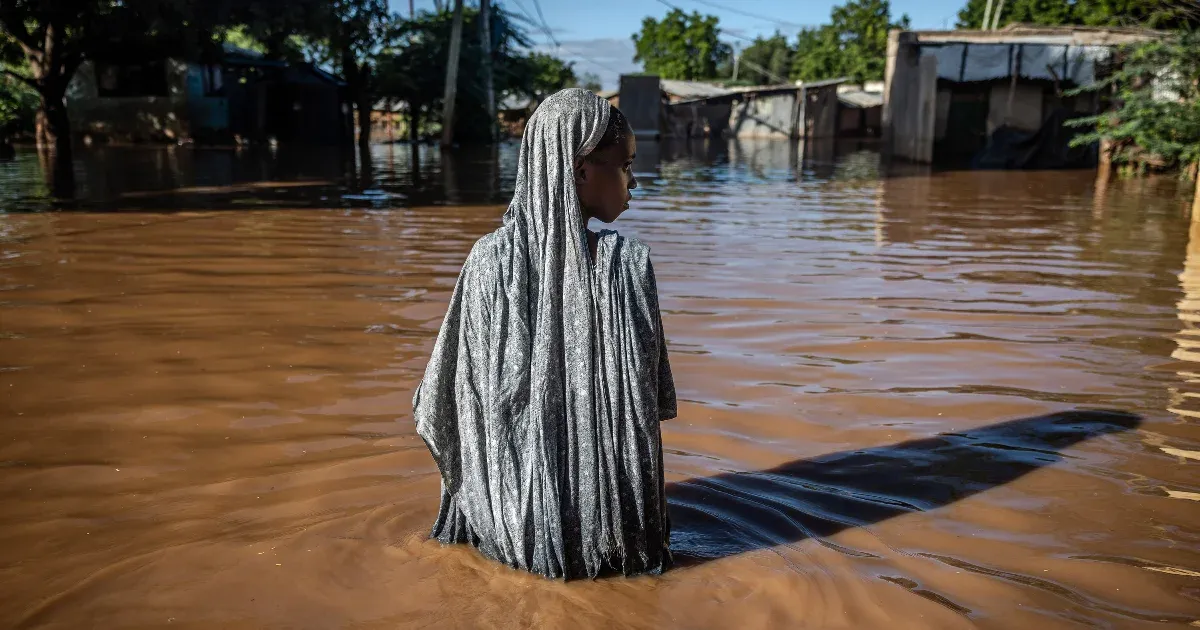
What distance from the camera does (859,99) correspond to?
41.7 m

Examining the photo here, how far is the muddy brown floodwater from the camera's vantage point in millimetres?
2531

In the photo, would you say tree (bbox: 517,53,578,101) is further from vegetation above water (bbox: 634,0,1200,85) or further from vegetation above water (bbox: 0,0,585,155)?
vegetation above water (bbox: 634,0,1200,85)

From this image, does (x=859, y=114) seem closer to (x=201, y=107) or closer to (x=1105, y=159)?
(x=1105, y=159)

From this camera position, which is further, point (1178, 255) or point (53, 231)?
point (53, 231)

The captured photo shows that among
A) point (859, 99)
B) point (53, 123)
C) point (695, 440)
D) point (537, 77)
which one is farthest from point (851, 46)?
point (695, 440)

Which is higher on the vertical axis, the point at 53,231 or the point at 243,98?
the point at 243,98

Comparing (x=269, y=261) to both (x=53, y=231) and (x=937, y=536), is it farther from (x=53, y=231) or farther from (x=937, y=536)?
(x=937, y=536)

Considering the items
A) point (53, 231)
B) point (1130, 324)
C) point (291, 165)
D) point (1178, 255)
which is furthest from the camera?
point (291, 165)

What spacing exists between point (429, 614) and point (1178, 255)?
7.88m

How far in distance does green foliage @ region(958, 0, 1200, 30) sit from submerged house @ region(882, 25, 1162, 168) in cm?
107

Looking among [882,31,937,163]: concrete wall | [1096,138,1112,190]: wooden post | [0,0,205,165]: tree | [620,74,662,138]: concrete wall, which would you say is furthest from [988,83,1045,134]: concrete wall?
[620,74,662,138]: concrete wall

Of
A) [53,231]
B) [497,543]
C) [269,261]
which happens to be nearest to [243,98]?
[53,231]

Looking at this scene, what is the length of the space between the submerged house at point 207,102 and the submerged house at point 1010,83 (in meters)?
17.4

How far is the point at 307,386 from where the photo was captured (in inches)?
169
